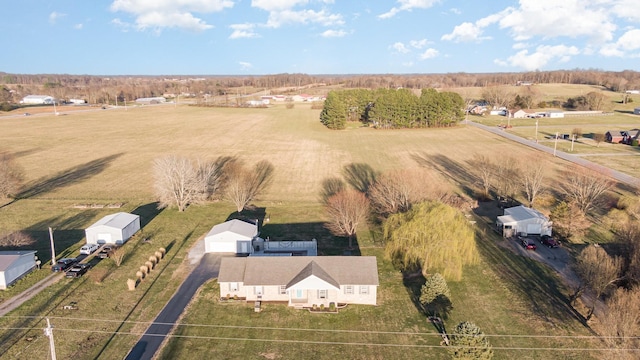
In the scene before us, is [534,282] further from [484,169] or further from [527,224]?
[484,169]

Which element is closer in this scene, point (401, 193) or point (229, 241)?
point (229, 241)

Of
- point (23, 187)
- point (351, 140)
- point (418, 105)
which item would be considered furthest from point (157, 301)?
point (418, 105)

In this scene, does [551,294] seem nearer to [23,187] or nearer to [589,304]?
[589,304]

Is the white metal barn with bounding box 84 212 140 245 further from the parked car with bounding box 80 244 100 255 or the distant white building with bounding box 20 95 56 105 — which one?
the distant white building with bounding box 20 95 56 105

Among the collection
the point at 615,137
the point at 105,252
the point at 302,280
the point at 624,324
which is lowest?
the point at 105,252

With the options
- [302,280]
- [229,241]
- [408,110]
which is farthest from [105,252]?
[408,110]

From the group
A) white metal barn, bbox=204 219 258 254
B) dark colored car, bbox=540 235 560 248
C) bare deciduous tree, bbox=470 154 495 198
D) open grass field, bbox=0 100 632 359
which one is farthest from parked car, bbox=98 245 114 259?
bare deciduous tree, bbox=470 154 495 198
